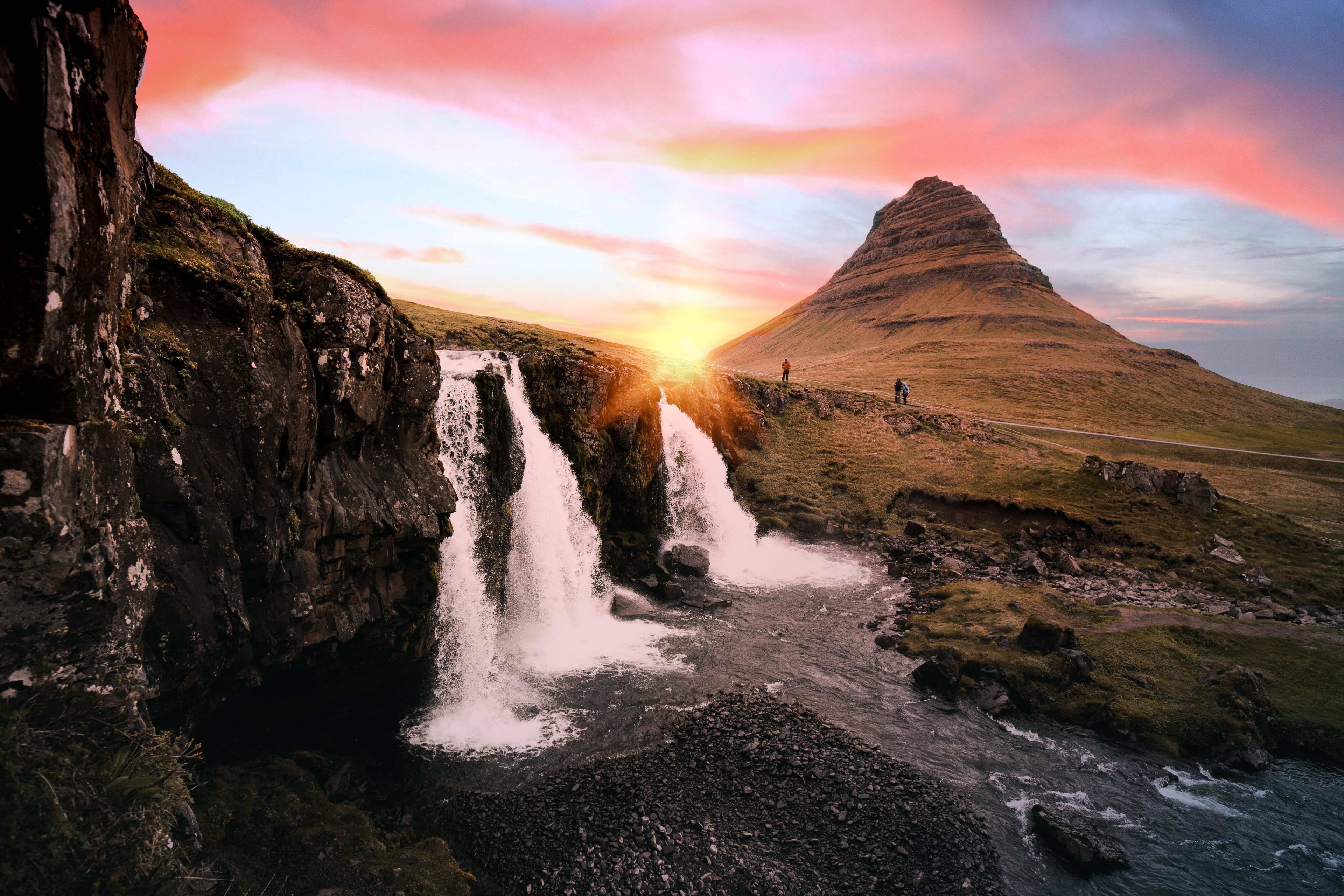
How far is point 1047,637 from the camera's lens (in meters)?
25.3

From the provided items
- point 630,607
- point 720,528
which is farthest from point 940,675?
point 720,528

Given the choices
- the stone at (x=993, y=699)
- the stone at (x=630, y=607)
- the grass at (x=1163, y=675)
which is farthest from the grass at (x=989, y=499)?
the stone at (x=993, y=699)

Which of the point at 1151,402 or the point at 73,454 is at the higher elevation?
the point at 1151,402

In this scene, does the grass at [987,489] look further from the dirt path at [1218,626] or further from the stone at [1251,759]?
the stone at [1251,759]

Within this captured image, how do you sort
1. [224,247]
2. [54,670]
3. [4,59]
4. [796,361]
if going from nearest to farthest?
[4,59] < [54,670] < [224,247] < [796,361]

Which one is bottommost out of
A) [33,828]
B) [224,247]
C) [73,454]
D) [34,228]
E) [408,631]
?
[408,631]

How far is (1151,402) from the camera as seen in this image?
99.1 meters

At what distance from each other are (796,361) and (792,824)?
153 metres

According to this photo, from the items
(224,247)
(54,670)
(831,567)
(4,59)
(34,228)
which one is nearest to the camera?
(4,59)

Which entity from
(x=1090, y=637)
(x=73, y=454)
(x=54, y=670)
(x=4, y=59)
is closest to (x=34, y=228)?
(x=4, y=59)

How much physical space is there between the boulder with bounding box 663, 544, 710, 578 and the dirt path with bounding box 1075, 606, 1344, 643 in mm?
20103

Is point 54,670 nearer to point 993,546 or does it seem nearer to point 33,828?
point 33,828

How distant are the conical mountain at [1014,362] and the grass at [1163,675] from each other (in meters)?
61.7

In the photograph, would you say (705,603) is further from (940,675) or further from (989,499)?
(989,499)
